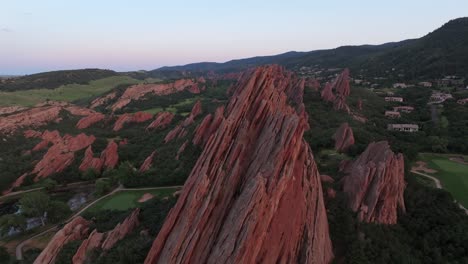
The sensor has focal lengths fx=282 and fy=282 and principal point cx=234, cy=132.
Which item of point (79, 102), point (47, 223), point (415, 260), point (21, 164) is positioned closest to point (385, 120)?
point (415, 260)

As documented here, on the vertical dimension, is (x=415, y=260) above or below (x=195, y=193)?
below

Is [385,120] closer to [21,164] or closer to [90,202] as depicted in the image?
[90,202]

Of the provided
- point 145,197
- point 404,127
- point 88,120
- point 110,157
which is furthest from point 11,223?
point 404,127

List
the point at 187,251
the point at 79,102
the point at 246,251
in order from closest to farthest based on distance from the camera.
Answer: the point at 246,251 < the point at 187,251 < the point at 79,102

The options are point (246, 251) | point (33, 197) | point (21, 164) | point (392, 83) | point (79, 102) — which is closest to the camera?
point (246, 251)

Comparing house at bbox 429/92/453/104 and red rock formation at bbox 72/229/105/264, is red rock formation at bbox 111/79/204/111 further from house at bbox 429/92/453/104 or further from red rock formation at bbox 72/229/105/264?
red rock formation at bbox 72/229/105/264

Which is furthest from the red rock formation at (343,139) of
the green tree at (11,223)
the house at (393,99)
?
the house at (393,99)

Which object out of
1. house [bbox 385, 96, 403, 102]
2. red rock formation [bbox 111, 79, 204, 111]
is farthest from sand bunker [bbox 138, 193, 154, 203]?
red rock formation [bbox 111, 79, 204, 111]
